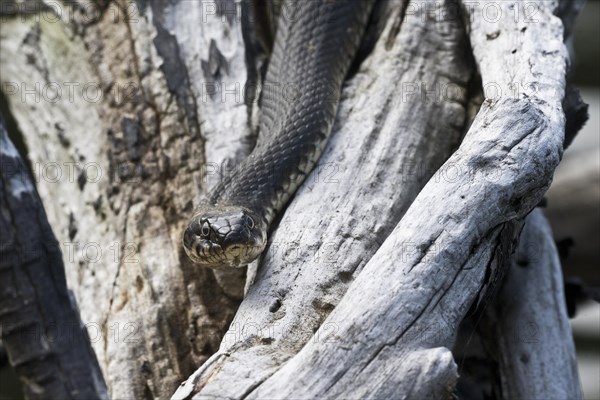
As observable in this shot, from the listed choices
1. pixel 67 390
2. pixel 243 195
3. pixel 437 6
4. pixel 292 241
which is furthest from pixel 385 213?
pixel 67 390

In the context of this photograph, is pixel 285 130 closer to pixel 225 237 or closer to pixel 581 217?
pixel 225 237

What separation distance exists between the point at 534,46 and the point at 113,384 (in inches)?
107

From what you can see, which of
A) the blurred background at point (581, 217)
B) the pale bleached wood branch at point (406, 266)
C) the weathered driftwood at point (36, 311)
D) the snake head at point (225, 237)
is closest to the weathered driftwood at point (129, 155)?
the snake head at point (225, 237)

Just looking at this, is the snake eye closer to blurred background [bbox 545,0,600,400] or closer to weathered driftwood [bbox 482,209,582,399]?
weathered driftwood [bbox 482,209,582,399]

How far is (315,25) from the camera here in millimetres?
5008

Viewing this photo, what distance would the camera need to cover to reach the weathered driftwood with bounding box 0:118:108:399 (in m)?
2.35

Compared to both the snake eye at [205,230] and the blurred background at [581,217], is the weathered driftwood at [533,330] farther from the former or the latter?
the blurred background at [581,217]

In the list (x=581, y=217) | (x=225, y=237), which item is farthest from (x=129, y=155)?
(x=581, y=217)

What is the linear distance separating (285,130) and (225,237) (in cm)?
86

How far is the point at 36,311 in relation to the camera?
2373mm

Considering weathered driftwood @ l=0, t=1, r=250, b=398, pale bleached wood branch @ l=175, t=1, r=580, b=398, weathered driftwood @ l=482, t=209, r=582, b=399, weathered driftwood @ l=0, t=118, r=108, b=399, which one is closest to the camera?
weathered driftwood @ l=0, t=118, r=108, b=399

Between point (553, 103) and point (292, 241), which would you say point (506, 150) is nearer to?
point (553, 103)

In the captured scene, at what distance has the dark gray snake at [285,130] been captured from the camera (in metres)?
3.95

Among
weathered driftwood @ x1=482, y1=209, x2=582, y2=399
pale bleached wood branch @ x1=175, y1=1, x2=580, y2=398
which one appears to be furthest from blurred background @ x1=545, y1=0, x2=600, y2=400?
pale bleached wood branch @ x1=175, y1=1, x2=580, y2=398
